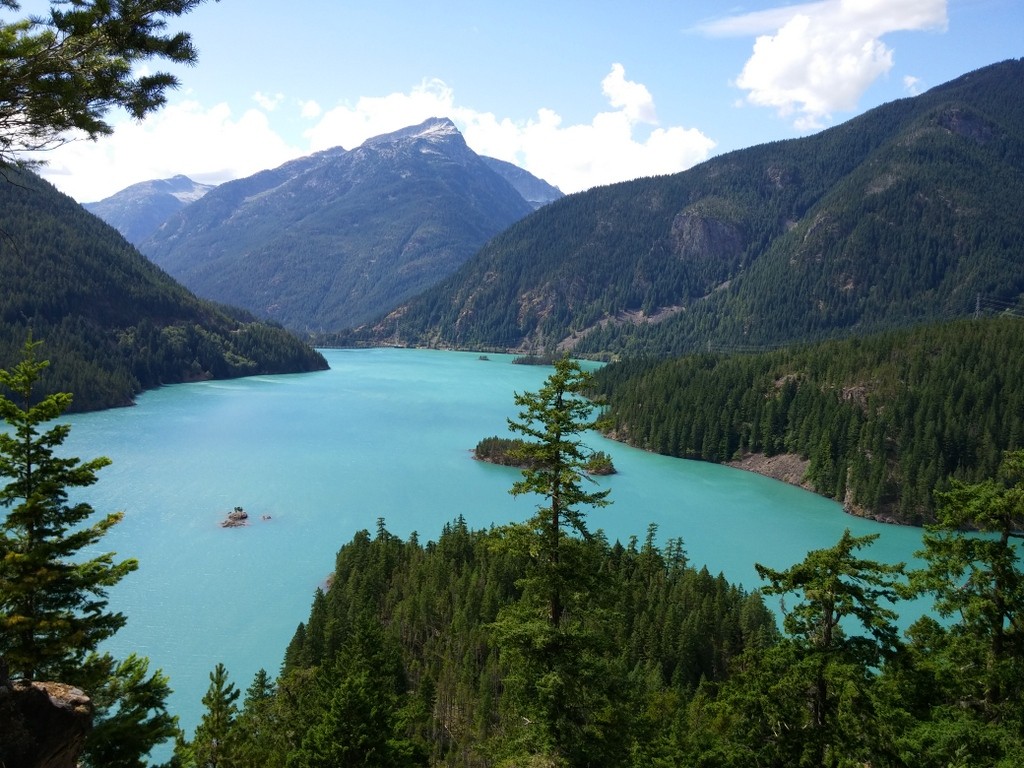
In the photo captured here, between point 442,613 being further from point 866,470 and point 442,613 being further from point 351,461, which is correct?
point 866,470

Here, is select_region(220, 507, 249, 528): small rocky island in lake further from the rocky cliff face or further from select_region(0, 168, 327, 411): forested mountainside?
select_region(0, 168, 327, 411): forested mountainside

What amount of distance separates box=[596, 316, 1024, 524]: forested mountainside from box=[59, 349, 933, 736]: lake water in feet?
15.4

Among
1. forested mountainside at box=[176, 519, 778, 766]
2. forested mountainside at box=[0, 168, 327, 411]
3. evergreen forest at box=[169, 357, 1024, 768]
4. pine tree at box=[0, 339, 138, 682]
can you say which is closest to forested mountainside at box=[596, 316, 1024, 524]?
forested mountainside at box=[176, 519, 778, 766]

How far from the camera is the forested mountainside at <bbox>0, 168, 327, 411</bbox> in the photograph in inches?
5113

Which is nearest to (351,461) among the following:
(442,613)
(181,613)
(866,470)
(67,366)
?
(181,613)

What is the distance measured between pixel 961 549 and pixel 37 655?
16997 millimetres

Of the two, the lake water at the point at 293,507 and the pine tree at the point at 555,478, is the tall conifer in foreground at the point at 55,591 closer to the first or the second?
the pine tree at the point at 555,478

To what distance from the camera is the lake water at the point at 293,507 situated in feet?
141

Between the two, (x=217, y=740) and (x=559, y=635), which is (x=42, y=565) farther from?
(x=217, y=740)

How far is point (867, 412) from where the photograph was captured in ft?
305

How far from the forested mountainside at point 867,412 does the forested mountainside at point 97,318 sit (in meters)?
96.6

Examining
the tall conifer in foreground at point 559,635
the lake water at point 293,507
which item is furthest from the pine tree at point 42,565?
the lake water at point 293,507

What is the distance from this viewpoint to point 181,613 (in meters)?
43.4

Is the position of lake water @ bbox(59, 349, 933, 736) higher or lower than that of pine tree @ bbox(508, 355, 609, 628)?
lower
